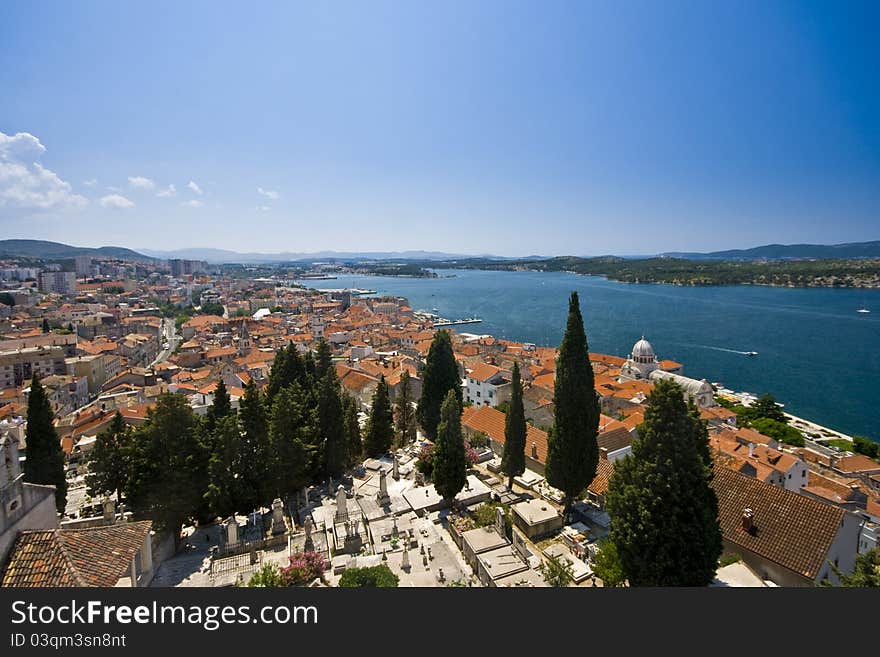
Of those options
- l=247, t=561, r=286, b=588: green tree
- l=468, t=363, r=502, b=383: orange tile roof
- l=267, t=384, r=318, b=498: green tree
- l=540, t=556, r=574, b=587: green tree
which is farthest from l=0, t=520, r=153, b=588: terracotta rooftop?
l=468, t=363, r=502, b=383: orange tile roof

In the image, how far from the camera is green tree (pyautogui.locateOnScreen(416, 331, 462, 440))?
76.6 ft

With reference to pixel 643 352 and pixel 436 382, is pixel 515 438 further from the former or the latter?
pixel 643 352

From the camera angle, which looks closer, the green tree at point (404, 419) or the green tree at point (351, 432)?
the green tree at point (351, 432)

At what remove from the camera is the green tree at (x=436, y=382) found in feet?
76.6

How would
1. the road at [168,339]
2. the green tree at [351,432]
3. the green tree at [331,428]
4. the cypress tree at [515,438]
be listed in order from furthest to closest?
the road at [168,339], the green tree at [351,432], the green tree at [331,428], the cypress tree at [515,438]

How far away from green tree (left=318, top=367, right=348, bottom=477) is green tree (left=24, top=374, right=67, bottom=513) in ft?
28.3

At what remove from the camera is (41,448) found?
1543 cm

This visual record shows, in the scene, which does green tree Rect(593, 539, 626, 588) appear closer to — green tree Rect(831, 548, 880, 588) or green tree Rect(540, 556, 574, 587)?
green tree Rect(540, 556, 574, 587)

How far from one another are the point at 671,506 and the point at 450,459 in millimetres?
7246

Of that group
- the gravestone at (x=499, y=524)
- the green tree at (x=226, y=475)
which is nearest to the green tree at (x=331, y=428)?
the green tree at (x=226, y=475)

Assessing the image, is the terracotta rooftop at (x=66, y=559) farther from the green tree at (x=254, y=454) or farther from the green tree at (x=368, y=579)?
the green tree at (x=254, y=454)

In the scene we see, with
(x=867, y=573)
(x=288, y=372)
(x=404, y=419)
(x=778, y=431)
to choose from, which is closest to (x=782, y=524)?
(x=867, y=573)

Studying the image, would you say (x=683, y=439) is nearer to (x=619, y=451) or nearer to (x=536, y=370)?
(x=619, y=451)

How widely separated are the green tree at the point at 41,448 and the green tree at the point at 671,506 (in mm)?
17588
